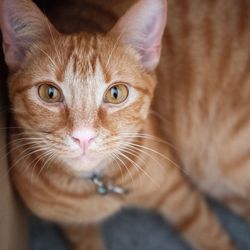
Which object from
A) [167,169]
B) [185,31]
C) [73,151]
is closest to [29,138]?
[73,151]

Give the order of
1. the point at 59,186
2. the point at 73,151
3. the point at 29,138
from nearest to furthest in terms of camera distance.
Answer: the point at 73,151 → the point at 29,138 → the point at 59,186

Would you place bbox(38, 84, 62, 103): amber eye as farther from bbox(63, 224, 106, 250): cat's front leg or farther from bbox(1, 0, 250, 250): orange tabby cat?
bbox(63, 224, 106, 250): cat's front leg

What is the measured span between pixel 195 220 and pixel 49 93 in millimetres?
810

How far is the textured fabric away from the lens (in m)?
1.94

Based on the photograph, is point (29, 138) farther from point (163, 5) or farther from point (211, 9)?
point (211, 9)

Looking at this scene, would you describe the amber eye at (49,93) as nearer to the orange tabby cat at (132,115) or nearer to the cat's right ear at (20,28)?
the orange tabby cat at (132,115)

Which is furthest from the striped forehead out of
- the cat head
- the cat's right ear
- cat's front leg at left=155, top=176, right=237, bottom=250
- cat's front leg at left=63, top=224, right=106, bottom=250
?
cat's front leg at left=63, top=224, right=106, bottom=250

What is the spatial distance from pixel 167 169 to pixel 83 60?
53cm

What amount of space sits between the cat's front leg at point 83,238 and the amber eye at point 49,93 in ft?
2.32

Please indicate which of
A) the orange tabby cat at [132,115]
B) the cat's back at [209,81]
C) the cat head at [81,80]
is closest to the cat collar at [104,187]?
the orange tabby cat at [132,115]

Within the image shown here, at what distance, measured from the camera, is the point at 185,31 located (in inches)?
66.9

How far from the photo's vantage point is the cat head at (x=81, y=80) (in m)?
1.31

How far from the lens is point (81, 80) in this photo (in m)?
1.32

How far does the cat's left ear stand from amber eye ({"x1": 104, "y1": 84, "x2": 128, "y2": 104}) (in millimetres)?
125
